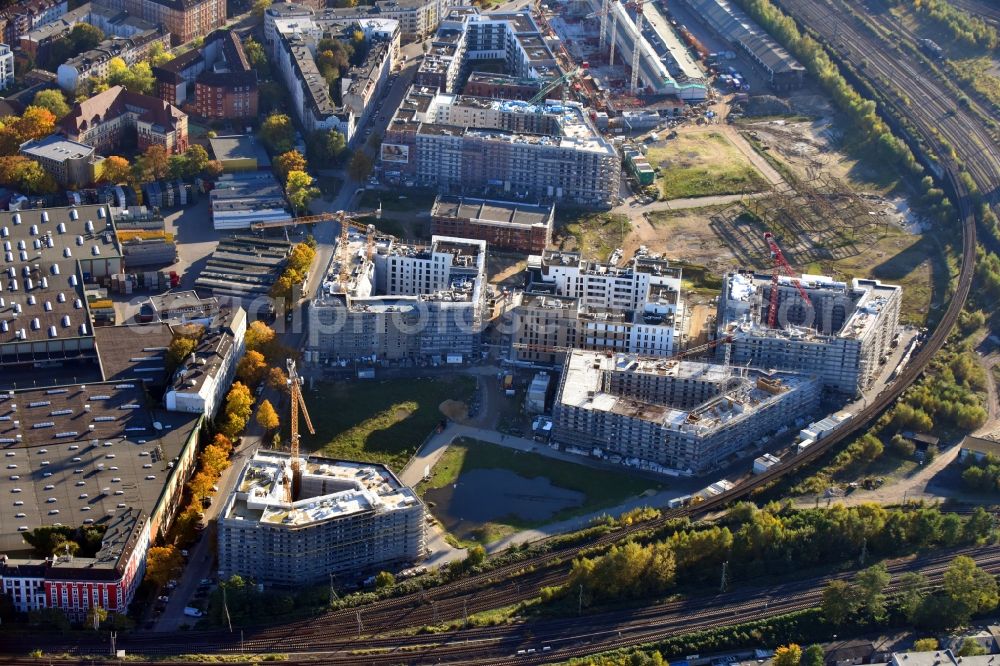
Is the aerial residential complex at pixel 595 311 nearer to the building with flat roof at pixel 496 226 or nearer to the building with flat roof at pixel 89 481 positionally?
the building with flat roof at pixel 496 226

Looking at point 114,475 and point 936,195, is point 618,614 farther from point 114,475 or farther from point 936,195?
point 936,195

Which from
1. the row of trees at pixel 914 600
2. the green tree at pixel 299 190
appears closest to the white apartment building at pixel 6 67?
the green tree at pixel 299 190

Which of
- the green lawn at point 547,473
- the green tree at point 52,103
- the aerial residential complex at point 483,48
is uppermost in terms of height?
the aerial residential complex at point 483,48

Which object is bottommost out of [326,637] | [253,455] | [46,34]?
[326,637]

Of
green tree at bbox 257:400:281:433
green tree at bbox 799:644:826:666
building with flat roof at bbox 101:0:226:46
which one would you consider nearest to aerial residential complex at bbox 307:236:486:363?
green tree at bbox 257:400:281:433

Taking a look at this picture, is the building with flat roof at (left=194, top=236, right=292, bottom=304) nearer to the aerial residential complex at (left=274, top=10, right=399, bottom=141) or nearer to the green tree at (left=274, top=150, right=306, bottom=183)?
the green tree at (left=274, top=150, right=306, bottom=183)

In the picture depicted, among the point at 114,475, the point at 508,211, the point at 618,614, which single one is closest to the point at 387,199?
the point at 508,211
